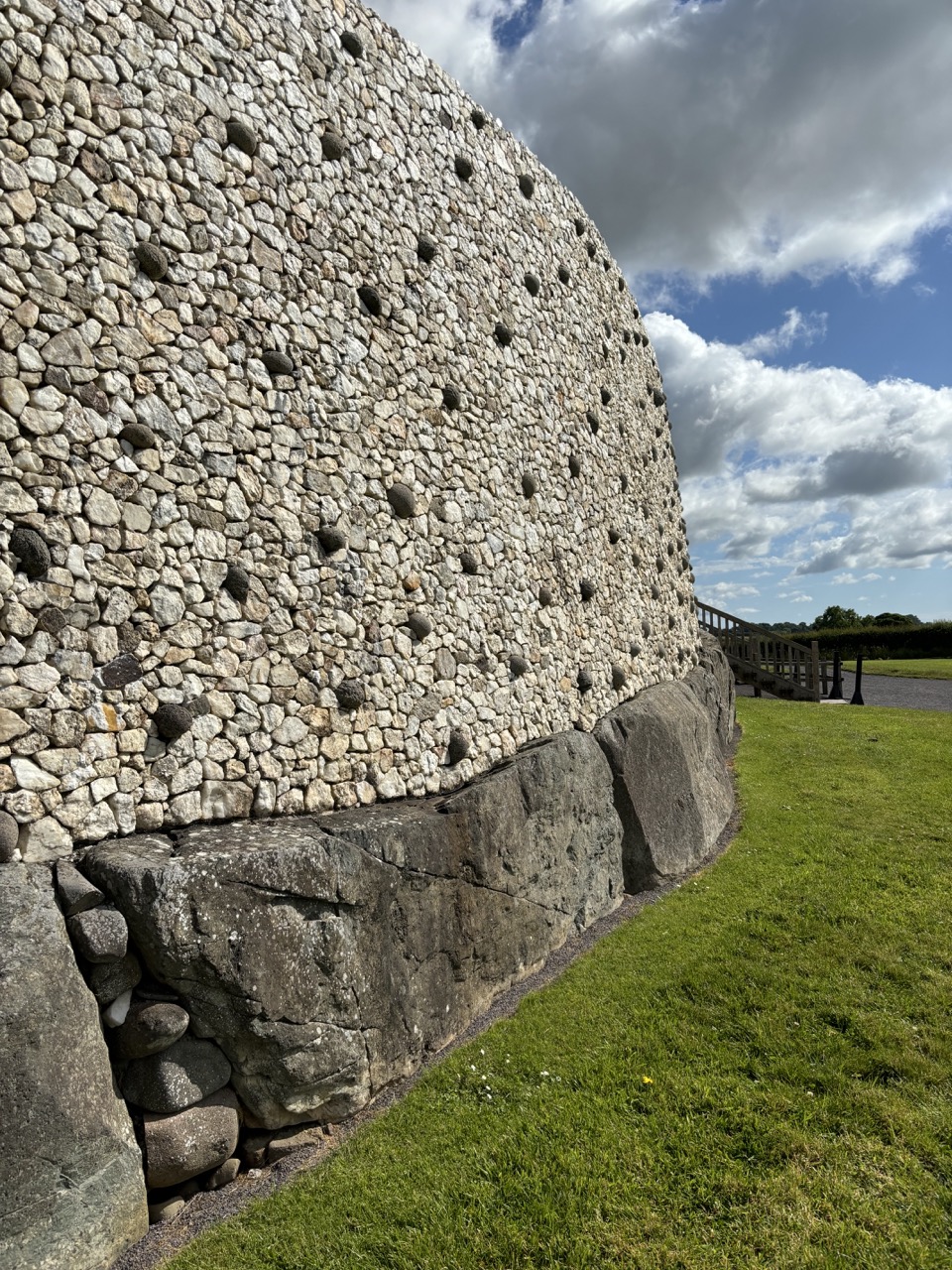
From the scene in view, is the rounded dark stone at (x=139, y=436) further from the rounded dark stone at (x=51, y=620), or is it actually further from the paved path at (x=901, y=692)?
the paved path at (x=901, y=692)

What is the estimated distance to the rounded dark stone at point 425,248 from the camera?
Answer: 9.00 meters

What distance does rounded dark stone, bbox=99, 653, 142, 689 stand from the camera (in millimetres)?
5590

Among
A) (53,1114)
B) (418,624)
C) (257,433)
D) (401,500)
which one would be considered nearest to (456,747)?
(418,624)

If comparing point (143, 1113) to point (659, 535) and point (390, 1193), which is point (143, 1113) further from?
point (659, 535)

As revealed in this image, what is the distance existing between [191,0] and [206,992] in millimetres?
8427

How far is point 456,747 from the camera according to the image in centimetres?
816

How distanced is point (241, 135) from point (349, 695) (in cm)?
534

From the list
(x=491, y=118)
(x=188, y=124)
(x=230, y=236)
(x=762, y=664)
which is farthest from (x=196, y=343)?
(x=762, y=664)

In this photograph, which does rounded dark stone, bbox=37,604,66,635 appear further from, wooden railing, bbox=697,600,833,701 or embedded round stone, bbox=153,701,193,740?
wooden railing, bbox=697,600,833,701

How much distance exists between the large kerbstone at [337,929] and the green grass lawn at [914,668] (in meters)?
→ 30.3

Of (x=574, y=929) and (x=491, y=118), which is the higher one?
(x=491, y=118)

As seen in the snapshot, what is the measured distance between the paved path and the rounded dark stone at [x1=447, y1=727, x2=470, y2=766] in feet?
60.2

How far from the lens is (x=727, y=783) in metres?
13.9

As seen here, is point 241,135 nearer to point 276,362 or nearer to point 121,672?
point 276,362
